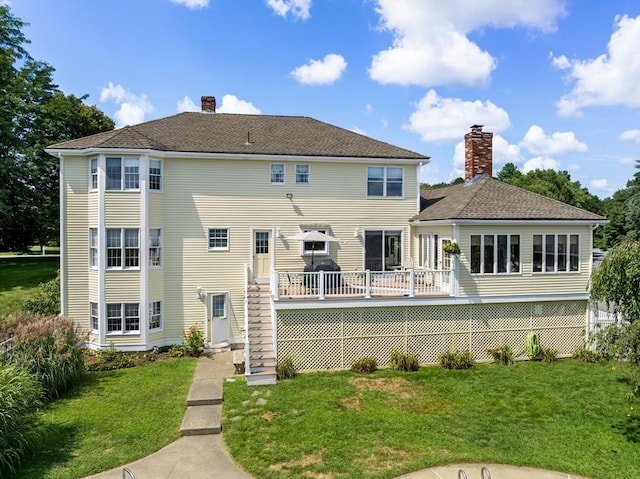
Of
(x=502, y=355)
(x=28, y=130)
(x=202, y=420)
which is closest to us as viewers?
(x=202, y=420)

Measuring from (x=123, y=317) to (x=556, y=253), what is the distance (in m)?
16.7

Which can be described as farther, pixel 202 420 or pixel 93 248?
pixel 93 248

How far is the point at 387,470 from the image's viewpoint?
8336mm

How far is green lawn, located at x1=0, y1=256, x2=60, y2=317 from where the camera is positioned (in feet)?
66.3

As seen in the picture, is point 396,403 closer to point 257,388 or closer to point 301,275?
point 257,388

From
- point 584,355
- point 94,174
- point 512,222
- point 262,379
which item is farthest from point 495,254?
point 94,174

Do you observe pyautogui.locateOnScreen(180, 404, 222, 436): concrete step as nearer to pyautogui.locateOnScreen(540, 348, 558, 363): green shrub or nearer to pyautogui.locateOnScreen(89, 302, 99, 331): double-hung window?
pyautogui.locateOnScreen(89, 302, 99, 331): double-hung window

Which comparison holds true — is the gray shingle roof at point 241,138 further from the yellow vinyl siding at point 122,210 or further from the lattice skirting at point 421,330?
the lattice skirting at point 421,330

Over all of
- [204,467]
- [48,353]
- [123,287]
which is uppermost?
[123,287]

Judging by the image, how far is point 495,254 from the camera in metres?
15.5

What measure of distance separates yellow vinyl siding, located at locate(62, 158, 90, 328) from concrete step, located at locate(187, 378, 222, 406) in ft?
22.2

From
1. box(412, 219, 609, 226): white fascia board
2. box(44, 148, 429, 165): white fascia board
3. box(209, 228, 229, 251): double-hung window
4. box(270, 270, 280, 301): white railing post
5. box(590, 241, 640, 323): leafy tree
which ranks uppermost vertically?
box(44, 148, 429, 165): white fascia board

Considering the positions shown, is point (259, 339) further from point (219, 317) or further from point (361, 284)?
point (361, 284)

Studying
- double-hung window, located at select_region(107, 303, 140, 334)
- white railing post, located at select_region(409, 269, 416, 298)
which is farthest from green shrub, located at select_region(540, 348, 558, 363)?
double-hung window, located at select_region(107, 303, 140, 334)
